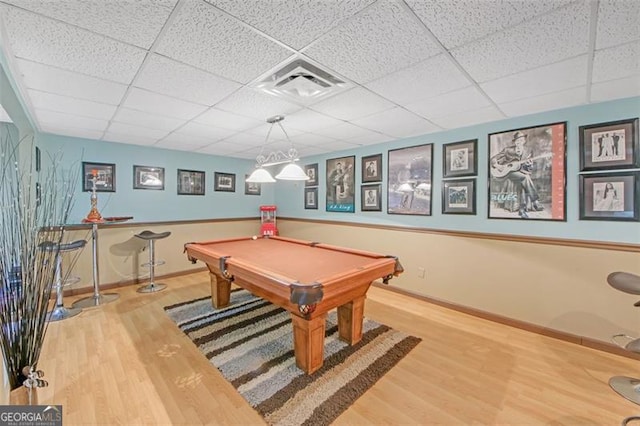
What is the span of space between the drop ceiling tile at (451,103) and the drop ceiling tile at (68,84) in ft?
8.47

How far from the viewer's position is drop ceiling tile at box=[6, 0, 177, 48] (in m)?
1.25

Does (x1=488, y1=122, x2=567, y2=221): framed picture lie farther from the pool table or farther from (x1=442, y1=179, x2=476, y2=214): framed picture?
the pool table

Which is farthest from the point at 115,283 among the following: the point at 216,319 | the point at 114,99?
the point at 114,99

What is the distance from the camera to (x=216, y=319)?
311cm

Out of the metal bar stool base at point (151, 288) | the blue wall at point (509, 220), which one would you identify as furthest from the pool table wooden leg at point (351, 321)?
the metal bar stool base at point (151, 288)

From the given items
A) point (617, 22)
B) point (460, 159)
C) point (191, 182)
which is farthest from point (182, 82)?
point (191, 182)

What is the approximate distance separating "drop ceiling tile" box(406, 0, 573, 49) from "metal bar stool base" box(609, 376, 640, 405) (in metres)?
2.59

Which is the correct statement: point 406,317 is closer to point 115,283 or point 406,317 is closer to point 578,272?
point 578,272

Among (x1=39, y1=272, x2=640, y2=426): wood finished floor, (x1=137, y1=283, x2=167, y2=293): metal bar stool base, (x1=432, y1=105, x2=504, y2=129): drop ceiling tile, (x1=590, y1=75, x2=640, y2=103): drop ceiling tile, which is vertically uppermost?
(x1=432, y1=105, x2=504, y2=129): drop ceiling tile

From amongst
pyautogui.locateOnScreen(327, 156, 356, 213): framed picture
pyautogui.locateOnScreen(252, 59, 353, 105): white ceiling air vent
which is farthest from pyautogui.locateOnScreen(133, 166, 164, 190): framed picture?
pyautogui.locateOnScreen(252, 59, 353, 105): white ceiling air vent

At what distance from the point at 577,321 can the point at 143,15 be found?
13.6ft

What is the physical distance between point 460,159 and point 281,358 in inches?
120

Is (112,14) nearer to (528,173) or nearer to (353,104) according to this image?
(353,104)

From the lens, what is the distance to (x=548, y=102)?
2506 mm
